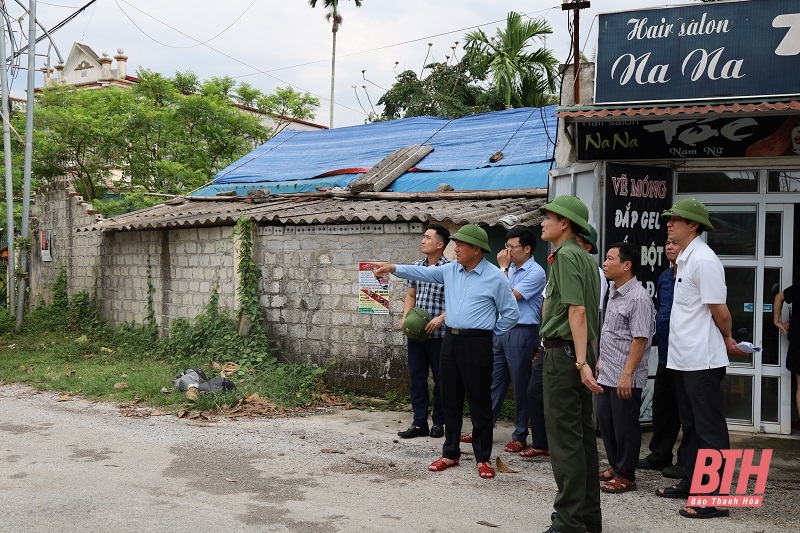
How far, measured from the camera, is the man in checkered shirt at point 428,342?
7207 mm

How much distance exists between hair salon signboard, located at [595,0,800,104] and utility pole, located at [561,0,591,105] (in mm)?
592

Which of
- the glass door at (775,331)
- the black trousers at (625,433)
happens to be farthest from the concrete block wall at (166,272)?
the glass door at (775,331)

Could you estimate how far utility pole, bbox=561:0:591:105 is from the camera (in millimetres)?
8312

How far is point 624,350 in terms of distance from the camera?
19.2 feet

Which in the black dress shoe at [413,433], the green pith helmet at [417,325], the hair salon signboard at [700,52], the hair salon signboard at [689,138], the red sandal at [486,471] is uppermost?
the hair salon signboard at [700,52]

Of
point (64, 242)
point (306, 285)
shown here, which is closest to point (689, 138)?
point (306, 285)

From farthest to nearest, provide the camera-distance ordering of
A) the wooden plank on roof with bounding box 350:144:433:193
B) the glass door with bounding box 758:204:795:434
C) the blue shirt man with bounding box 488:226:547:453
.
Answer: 1. the wooden plank on roof with bounding box 350:144:433:193
2. the glass door with bounding box 758:204:795:434
3. the blue shirt man with bounding box 488:226:547:453

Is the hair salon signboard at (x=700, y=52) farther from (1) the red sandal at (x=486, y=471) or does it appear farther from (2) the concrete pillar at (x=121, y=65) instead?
(2) the concrete pillar at (x=121, y=65)

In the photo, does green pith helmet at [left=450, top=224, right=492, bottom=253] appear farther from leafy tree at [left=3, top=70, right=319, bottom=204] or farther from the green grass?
leafy tree at [left=3, top=70, right=319, bottom=204]

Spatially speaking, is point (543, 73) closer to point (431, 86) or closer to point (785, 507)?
point (431, 86)

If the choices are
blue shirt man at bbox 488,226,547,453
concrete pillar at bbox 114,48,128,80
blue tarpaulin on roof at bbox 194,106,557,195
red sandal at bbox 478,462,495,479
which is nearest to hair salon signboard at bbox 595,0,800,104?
blue shirt man at bbox 488,226,547,453

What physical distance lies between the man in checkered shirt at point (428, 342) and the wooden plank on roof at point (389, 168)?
14.2 ft

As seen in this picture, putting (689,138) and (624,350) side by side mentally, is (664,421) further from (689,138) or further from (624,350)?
(689,138)

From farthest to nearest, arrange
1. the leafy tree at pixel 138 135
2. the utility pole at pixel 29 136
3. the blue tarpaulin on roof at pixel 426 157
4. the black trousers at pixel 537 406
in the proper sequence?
the leafy tree at pixel 138 135 → the utility pole at pixel 29 136 → the blue tarpaulin on roof at pixel 426 157 → the black trousers at pixel 537 406
